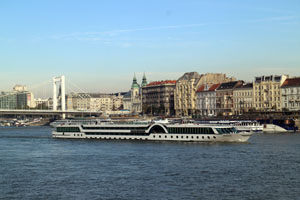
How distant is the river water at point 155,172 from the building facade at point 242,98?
73.1m

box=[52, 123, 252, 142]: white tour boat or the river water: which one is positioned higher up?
box=[52, 123, 252, 142]: white tour boat

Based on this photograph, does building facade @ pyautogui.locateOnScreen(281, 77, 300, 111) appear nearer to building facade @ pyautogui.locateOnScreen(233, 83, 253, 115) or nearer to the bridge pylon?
building facade @ pyautogui.locateOnScreen(233, 83, 253, 115)

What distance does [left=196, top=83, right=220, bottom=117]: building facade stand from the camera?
14538 centimetres

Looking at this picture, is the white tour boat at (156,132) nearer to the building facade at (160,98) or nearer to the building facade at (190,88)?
the building facade at (190,88)

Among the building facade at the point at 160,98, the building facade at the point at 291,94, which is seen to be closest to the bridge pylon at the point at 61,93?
the building facade at the point at 160,98

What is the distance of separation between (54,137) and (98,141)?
37.1ft

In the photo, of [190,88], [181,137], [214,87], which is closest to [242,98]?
[214,87]

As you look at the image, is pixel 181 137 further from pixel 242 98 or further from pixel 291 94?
pixel 242 98

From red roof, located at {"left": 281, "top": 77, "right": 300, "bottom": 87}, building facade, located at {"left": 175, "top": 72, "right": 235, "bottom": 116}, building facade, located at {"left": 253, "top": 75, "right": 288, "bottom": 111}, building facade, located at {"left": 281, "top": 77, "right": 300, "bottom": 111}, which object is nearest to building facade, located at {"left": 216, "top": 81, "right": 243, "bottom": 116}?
building facade, located at {"left": 175, "top": 72, "right": 235, "bottom": 116}

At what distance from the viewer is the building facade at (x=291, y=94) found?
118 meters

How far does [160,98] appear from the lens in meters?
175

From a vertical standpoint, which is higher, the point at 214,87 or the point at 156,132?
the point at 214,87

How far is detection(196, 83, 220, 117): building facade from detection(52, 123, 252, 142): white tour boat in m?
70.8

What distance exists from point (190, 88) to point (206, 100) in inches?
335
